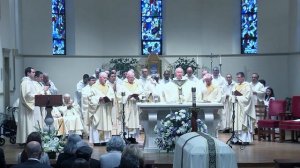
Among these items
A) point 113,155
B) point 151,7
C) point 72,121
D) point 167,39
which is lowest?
point 72,121

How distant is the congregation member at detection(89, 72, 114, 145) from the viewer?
14.5m

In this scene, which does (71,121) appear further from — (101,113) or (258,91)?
(258,91)

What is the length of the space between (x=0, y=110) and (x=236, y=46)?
9601 millimetres

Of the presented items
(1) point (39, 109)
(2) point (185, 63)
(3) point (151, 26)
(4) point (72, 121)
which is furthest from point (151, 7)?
(1) point (39, 109)

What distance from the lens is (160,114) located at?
12.7 m

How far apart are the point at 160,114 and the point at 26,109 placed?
3.29 meters

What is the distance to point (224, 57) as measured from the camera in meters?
22.1

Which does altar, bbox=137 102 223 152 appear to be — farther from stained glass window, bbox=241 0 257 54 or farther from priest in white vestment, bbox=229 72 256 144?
stained glass window, bbox=241 0 257 54

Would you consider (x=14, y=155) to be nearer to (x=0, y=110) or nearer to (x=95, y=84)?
(x=95, y=84)

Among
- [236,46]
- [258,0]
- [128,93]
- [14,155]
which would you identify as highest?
[258,0]

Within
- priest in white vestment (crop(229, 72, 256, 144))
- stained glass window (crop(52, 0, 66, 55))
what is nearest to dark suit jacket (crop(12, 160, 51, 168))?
priest in white vestment (crop(229, 72, 256, 144))

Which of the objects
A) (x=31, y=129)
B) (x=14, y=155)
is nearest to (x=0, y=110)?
(x=31, y=129)

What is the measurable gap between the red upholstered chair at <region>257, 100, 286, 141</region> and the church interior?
4.21 m

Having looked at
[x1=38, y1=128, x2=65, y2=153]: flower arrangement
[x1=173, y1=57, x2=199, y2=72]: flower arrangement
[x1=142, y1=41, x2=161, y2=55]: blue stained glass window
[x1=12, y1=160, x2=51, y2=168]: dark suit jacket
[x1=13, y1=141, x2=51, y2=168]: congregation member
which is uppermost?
[x1=142, y1=41, x2=161, y2=55]: blue stained glass window
